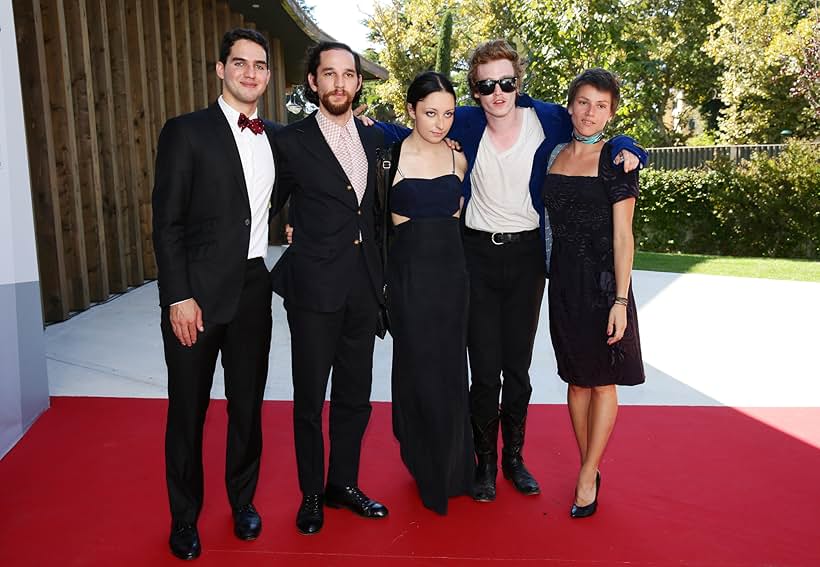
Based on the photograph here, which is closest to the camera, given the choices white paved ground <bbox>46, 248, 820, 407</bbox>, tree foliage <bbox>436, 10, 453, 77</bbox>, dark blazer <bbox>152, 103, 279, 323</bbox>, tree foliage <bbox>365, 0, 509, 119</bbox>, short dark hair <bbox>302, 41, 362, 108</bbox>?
dark blazer <bbox>152, 103, 279, 323</bbox>

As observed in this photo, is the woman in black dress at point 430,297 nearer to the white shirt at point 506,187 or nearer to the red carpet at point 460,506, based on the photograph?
the white shirt at point 506,187

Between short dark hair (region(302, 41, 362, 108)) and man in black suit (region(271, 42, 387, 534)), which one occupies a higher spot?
short dark hair (region(302, 41, 362, 108))

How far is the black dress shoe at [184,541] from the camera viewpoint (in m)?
2.71

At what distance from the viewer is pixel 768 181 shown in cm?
1300

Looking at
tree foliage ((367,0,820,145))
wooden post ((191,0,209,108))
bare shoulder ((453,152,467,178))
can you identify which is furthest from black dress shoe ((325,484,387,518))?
tree foliage ((367,0,820,145))

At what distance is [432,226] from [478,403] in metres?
0.83

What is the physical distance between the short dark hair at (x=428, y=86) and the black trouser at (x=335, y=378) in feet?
2.15

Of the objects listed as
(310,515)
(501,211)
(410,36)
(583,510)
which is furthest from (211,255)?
(410,36)

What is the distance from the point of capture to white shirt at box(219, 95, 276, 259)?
2.73 m

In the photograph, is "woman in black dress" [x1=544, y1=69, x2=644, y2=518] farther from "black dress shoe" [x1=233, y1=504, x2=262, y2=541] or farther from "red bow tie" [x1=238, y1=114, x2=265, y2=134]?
"black dress shoe" [x1=233, y1=504, x2=262, y2=541]

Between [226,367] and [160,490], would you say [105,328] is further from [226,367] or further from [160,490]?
[226,367]

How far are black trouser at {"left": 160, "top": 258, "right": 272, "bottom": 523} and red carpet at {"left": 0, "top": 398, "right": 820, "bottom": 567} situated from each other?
0.22m

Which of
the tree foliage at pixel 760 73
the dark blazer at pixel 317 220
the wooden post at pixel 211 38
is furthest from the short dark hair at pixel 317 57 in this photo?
the tree foliage at pixel 760 73

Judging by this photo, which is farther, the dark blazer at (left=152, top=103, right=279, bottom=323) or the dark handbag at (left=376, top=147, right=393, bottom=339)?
the dark handbag at (left=376, top=147, right=393, bottom=339)
